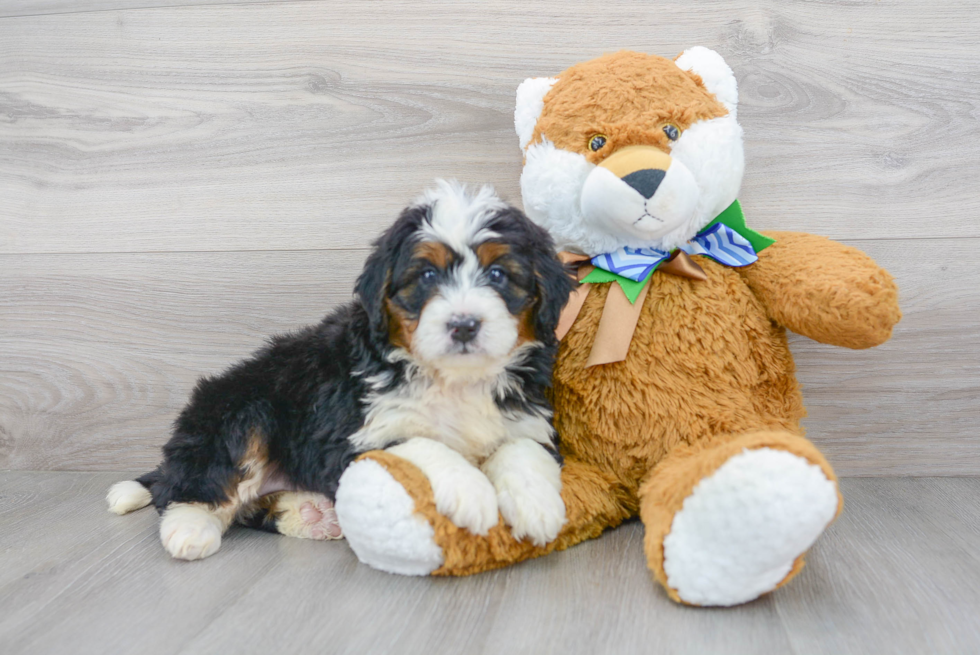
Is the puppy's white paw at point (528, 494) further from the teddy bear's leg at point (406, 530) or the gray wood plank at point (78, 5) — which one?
the gray wood plank at point (78, 5)

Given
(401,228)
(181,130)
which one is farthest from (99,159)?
(401,228)

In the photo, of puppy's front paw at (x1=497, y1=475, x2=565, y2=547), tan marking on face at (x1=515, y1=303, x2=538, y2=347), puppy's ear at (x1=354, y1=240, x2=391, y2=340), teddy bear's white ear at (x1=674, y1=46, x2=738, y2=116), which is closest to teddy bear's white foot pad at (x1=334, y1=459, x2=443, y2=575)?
puppy's front paw at (x1=497, y1=475, x2=565, y2=547)

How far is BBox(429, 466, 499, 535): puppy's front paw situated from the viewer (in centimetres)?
137

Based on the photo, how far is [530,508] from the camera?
1.42m

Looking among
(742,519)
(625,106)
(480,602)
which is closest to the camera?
(742,519)

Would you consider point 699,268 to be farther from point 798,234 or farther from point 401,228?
point 401,228

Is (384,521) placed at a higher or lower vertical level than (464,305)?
lower

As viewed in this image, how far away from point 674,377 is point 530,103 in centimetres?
73

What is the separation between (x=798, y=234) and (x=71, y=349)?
7.09 ft

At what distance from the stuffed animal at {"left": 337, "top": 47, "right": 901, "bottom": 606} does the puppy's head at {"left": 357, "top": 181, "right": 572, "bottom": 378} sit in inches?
6.9

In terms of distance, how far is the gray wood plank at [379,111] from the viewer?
6.48 feet

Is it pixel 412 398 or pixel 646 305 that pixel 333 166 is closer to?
pixel 412 398

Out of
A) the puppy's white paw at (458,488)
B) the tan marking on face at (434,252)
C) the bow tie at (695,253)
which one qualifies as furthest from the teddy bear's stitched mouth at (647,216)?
the puppy's white paw at (458,488)

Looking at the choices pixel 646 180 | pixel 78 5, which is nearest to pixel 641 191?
pixel 646 180
